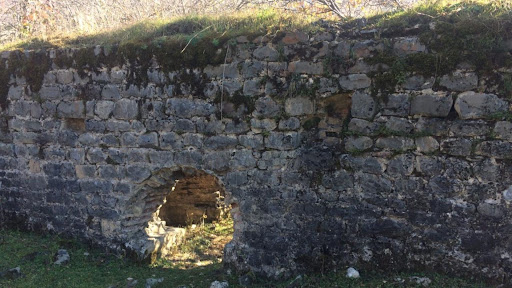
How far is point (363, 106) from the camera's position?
3.93m

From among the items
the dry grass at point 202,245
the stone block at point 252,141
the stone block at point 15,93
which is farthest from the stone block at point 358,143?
the stone block at point 15,93

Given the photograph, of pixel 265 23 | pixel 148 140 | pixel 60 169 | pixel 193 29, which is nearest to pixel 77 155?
pixel 60 169

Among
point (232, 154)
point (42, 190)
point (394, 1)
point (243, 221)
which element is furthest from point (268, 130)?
point (394, 1)

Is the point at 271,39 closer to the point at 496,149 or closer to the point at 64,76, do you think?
the point at 496,149

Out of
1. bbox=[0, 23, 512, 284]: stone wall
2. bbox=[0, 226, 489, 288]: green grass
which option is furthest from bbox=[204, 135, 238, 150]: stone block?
bbox=[0, 226, 489, 288]: green grass

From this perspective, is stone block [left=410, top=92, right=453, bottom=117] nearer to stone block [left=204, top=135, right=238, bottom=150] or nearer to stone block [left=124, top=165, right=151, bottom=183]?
stone block [left=204, top=135, right=238, bottom=150]

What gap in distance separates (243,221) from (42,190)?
2967 mm

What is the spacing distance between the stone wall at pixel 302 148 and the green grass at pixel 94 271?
16 centimetres

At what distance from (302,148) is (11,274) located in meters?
3.63

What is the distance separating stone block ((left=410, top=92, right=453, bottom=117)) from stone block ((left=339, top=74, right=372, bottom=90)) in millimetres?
443

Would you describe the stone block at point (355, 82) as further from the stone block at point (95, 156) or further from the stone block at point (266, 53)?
the stone block at point (95, 156)

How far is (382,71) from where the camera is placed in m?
3.82

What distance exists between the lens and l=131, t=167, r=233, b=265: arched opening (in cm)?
512

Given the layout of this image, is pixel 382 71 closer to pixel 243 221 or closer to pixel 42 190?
pixel 243 221
